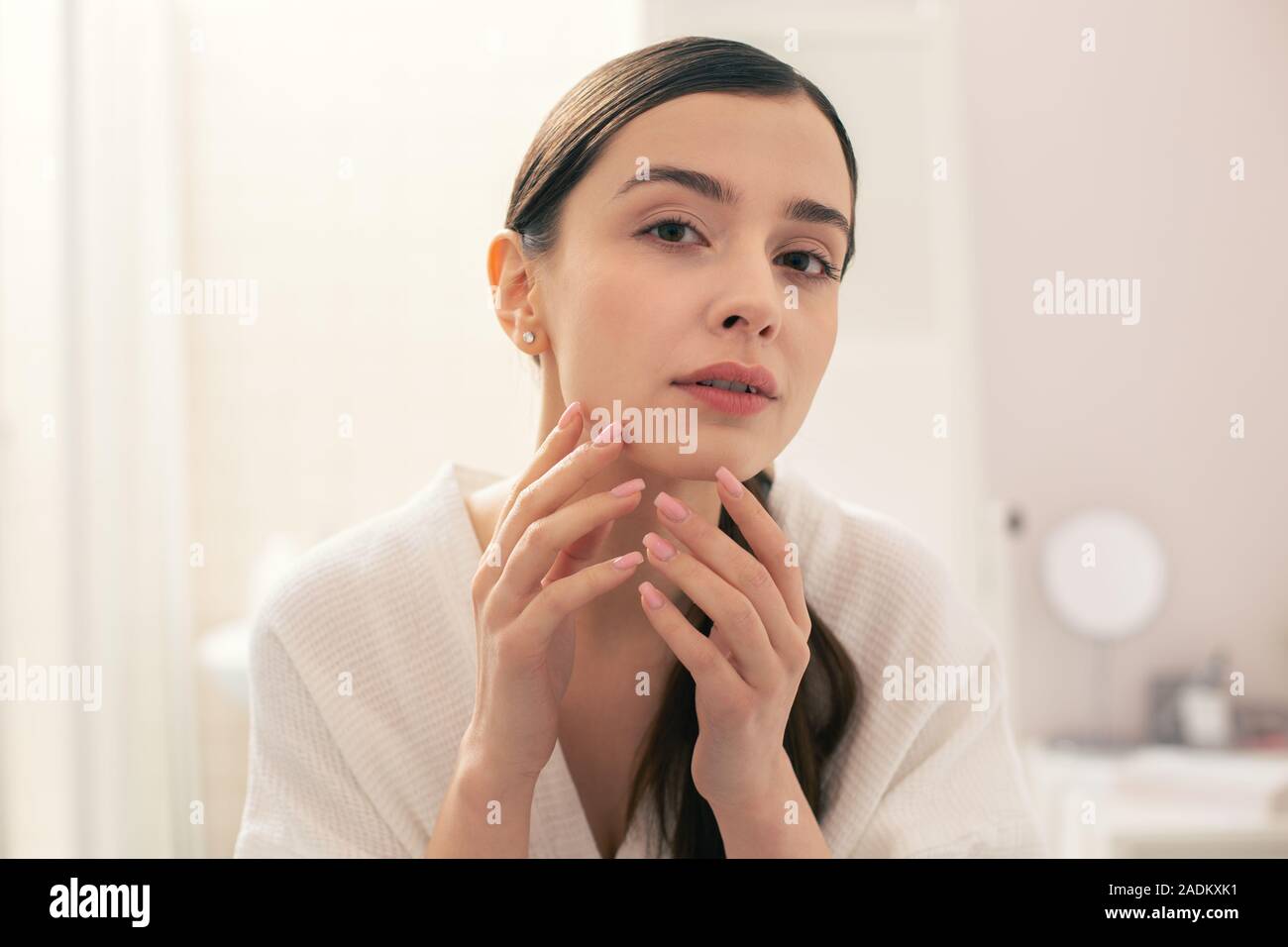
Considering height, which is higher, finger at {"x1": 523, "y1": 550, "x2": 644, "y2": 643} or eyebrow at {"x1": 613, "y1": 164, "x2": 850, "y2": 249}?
eyebrow at {"x1": 613, "y1": 164, "x2": 850, "y2": 249}

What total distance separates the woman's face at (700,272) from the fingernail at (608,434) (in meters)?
0.02

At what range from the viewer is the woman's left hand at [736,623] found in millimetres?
546

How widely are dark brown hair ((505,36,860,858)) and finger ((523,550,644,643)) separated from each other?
0.52ft

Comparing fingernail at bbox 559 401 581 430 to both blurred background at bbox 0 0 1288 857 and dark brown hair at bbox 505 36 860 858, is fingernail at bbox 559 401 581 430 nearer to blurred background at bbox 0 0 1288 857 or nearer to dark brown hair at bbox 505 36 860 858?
dark brown hair at bbox 505 36 860 858

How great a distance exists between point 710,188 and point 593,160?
0.25 feet

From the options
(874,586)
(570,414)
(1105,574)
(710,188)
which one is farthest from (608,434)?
(1105,574)

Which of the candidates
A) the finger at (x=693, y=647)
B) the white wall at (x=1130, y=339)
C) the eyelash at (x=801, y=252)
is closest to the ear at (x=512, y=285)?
the eyelash at (x=801, y=252)

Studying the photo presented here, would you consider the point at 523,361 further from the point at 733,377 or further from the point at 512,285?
the point at 733,377

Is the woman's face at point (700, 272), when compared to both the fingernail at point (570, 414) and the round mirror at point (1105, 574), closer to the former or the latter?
the fingernail at point (570, 414)

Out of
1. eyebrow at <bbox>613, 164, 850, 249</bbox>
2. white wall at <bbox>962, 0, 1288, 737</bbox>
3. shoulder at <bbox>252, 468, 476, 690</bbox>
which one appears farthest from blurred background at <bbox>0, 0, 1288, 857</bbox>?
eyebrow at <bbox>613, 164, 850, 249</bbox>

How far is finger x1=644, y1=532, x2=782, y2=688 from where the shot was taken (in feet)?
1.79

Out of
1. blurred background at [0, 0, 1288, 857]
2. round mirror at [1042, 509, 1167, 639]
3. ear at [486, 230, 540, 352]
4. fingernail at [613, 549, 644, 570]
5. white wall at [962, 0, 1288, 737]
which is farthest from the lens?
round mirror at [1042, 509, 1167, 639]
